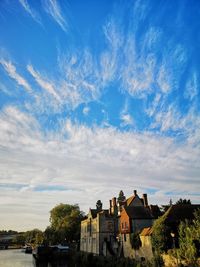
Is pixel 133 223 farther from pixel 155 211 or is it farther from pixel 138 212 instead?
pixel 155 211

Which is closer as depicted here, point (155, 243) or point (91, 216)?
point (155, 243)

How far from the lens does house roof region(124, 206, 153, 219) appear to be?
4366cm

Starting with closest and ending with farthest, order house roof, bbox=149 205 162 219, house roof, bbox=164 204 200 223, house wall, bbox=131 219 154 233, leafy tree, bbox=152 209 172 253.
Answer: leafy tree, bbox=152 209 172 253, house roof, bbox=164 204 200 223, house wall, bbox=131 219 154 233, house roof, bbox=149 205 162 219

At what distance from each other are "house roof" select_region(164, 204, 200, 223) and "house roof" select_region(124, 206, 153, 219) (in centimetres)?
763

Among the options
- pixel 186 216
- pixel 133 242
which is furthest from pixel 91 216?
pixel 186 216

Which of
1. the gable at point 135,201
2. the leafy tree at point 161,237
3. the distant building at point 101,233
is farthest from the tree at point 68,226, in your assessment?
the leafy tree at point 161,237

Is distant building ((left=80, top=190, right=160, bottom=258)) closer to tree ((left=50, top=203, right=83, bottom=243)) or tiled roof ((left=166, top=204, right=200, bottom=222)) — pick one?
tiled roof ((left=166, top=204, right=200, bottom=222))

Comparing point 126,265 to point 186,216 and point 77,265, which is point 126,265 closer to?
point 186,216

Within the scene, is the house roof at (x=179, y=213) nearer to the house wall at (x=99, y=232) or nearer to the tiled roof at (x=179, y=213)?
the tiled roof at (x=179, y=213)

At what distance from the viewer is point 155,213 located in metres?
45.7

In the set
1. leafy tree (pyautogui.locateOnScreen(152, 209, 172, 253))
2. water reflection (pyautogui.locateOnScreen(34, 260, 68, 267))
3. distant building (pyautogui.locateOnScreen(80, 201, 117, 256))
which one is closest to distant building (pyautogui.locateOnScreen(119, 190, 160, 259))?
distant building (pyautogui.locateOnScreen(80, 201, 117, 256))

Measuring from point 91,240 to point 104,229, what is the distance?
6.16m

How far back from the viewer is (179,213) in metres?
36.4

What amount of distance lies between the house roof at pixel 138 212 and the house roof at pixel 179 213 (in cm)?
763
